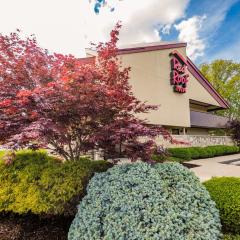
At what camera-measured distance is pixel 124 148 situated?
439 centimetres

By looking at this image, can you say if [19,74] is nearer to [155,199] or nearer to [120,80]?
[120,80]

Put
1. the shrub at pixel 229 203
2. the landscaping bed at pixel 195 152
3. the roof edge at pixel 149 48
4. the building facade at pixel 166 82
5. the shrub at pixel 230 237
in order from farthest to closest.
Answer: the building facade at pixel 166 82 → the landscaping bed at pixel 195 152 → the roof edge at pixel 149 48 → the shrub at pixel 229 203 → the shrub at pixel 230 237

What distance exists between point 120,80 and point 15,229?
12.8ft

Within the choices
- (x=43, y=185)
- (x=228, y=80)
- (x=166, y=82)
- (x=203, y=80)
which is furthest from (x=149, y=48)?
(x=228, y=80)

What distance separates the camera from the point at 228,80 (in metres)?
36.0

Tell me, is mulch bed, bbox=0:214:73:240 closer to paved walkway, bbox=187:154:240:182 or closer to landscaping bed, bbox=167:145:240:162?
paved walkway, bbox=187:154:240:182

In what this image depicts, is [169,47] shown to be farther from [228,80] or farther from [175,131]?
[228,80]

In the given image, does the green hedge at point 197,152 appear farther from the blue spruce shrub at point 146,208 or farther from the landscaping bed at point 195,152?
the blue spruce shrub at point 146,208

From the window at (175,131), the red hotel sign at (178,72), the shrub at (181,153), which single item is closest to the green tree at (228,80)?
the window at (175,131)

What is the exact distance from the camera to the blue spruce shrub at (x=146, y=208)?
2.67 m

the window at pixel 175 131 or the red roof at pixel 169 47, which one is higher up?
the red roof at pixel 169 47

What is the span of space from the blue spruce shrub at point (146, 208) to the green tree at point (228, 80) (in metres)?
36.1

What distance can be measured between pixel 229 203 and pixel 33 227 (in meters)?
3.71

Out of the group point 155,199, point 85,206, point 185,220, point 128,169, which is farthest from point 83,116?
point 185,220
